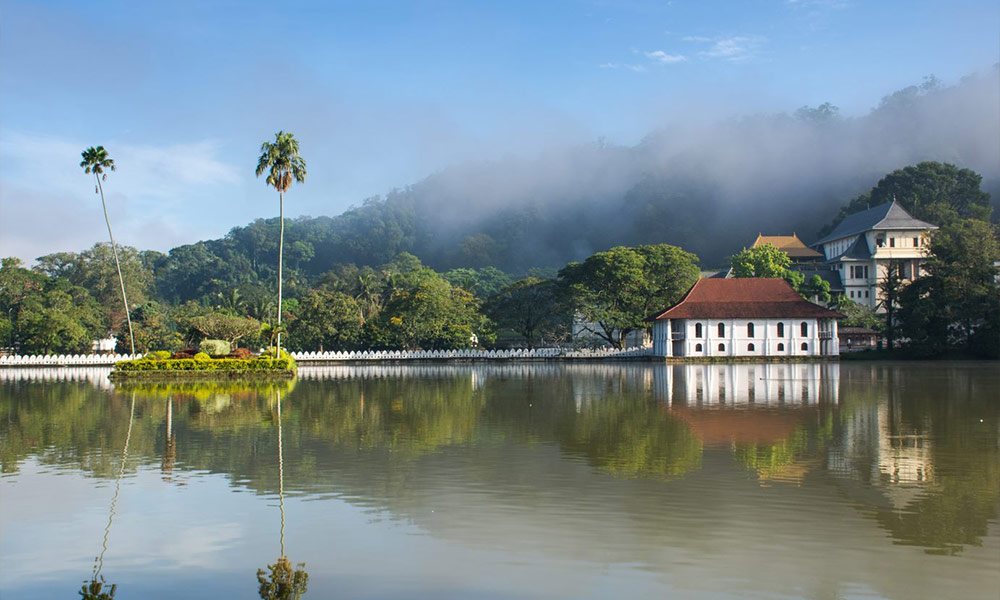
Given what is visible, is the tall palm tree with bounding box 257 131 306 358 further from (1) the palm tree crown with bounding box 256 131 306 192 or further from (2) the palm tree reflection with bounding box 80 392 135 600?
(2) the palm tree reflection with bounding box 80 392 135 600

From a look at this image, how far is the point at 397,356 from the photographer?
5900 cm

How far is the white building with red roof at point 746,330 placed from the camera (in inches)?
2315

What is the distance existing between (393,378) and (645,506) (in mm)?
31026

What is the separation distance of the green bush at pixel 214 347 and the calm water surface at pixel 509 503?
20230 mm

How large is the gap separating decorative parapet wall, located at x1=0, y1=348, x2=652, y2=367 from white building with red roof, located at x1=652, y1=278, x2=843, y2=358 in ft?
9.75

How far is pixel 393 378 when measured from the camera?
41.2 metres

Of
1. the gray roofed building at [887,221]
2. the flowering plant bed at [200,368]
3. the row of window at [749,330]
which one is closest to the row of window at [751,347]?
the row of window at [749,330]

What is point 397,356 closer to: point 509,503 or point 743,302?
point 743,302

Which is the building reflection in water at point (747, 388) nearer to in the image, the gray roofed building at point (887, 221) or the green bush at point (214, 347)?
the green bush at point (214, 347)

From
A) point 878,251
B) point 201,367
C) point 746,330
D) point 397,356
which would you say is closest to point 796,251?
point 878,251

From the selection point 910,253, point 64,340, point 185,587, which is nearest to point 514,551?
point 185,587

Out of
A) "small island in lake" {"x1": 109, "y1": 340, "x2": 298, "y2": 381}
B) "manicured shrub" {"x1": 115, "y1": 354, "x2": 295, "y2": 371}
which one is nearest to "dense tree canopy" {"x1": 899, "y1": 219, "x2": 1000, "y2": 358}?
"small island in lake" {"x1": 109, "y1": 340, "x2": 298, "y2": 381}

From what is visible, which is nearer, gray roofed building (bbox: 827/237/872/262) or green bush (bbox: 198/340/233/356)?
green bush (bbox: 198/340/233/356)

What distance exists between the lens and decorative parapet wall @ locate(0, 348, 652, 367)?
186ft
